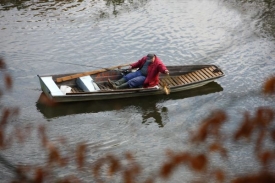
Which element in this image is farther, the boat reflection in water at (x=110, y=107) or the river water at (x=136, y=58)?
the boat reflection in water at (x=110, y=107)

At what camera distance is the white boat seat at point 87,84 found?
45.2 feet

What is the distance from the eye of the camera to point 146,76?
1423cm

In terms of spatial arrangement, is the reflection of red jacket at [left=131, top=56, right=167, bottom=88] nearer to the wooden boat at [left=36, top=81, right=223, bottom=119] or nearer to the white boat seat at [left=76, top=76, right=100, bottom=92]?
the wooden boat at [left=36, top=81, right=223, bottom=119]

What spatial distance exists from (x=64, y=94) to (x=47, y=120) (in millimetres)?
864

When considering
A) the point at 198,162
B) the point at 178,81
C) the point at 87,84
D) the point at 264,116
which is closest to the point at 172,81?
the point at 178,81

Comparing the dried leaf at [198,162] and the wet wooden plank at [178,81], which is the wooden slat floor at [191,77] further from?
the dried leaf at [198,162]

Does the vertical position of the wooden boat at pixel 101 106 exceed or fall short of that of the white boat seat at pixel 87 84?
it falls short

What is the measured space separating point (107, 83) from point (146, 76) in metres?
1.21

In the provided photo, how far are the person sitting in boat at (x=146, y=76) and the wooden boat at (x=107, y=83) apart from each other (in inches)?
9.7

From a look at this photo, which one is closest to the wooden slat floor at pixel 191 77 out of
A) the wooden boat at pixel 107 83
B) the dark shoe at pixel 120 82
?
the wooden boat at pixel 107 83

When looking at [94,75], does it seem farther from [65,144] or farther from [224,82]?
[224,82]

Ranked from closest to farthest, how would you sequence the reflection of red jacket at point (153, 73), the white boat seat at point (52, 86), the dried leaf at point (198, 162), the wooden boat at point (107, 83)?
the dried leaf at point (198, 162)
the white boat seat at point (52, 86)
the wooden boat at point (107, 83)
the reflection of red jacket at point (153, 73)

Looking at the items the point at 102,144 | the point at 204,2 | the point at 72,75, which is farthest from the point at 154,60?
the point at 204,2

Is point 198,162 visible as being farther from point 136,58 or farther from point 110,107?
point 136,58
